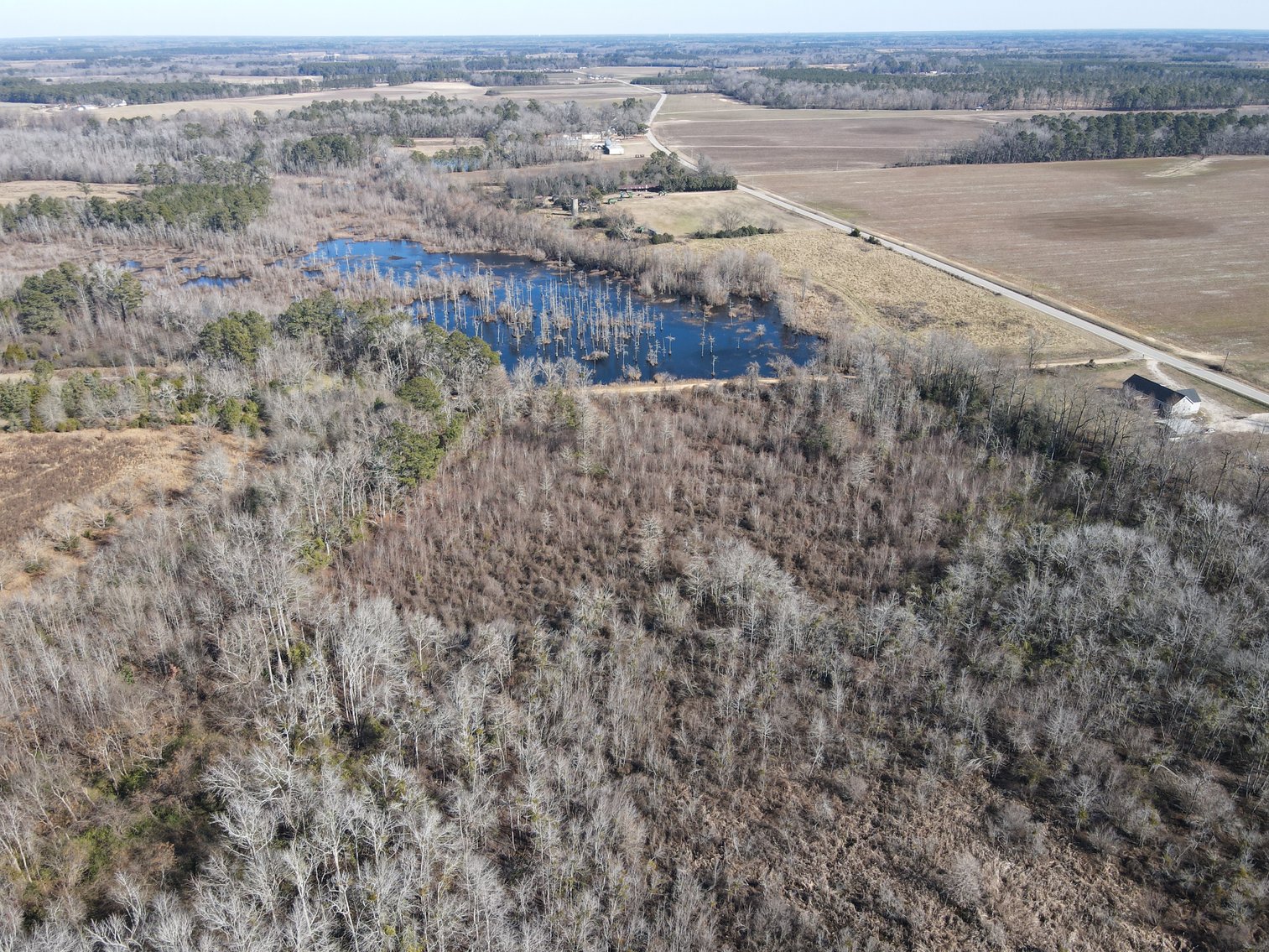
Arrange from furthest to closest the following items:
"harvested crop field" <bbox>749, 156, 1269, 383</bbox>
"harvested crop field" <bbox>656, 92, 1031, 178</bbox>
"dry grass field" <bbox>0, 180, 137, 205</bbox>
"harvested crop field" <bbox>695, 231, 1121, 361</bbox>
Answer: "harvested crop field" <bbox>656, 92, 1031, 178</bbox> → "dry grass field" <bbox>0, 180, 137, 205</bbox> → "harvested crop field" <bbox>749, 156, 1269, 383</bbox> → "harvested crop field" <bbox>695, 231, 1121, 361</bbox>

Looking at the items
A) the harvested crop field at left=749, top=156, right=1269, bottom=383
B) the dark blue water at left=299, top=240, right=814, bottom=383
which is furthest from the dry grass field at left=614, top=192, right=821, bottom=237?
the dark blue water at left=299, top=240, right=814, bottom=383

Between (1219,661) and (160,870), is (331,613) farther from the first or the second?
(1219,661)

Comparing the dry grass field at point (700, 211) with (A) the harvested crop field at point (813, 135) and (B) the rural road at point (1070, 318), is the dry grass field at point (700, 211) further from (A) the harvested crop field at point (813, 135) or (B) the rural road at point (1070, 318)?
(A) the harvested crop field at point (813, 135)

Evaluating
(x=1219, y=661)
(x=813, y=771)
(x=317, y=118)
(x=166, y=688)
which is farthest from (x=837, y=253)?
(x=317, y=118)

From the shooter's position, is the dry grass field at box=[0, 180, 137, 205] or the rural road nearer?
the rural road

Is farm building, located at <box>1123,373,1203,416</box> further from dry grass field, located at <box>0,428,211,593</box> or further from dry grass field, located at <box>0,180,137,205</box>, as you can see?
dry grass field, located at <box>0,180,137,205</box>

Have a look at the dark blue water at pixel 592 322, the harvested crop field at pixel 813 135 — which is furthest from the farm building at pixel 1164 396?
the harvested crop field at pixel 813 135
